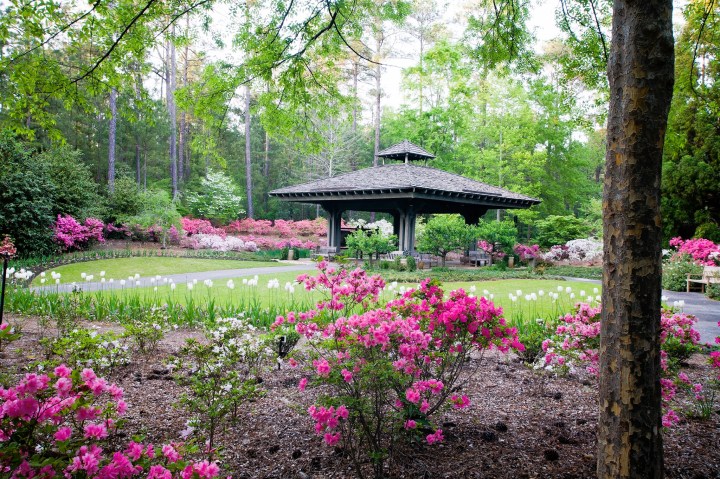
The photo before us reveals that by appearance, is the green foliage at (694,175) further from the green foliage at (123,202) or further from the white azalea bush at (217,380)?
the green foliage at (123,202)

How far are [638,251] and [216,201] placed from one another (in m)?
25.3

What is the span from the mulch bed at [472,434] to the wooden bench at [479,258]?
1323 cm

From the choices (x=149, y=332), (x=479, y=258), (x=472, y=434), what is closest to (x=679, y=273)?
(x=479, y=258)

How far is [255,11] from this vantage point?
4504mm

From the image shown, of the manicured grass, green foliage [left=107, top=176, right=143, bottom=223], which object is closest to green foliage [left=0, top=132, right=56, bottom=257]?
the manicured grass

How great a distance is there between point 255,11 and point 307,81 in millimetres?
822

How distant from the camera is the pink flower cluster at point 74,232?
13.6 metres

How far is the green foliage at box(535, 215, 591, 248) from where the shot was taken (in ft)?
72.1

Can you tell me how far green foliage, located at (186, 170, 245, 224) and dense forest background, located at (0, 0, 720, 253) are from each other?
70cm

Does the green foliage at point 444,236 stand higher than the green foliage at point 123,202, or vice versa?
the green foliage at point 123,202

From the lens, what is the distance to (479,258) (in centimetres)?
1697

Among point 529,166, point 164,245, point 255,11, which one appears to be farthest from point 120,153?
point 255,11

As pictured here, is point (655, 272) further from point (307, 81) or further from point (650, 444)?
point (307, 81)

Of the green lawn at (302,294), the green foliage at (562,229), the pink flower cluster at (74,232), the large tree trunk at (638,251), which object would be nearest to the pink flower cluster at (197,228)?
the pink flower cluster at (74,232)
